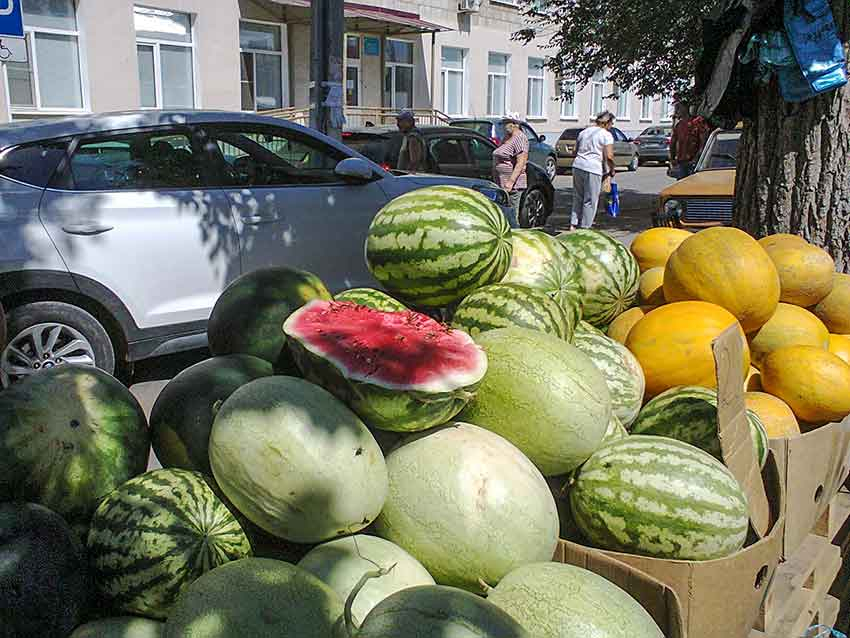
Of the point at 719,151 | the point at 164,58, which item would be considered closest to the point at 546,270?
the point at 719,151

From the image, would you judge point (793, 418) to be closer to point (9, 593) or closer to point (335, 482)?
point (335, 482)

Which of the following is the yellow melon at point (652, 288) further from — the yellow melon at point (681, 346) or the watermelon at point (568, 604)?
the watermelon at point (568, 604)

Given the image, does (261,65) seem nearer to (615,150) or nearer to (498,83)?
(498,83)

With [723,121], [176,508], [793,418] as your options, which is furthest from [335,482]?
[723,121]

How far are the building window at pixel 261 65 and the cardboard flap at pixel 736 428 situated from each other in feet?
72.5

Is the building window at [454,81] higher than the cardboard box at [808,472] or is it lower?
higher

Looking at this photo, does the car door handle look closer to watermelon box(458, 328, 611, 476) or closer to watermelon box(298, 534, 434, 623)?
watermelon box(458, 328, 611, 476)

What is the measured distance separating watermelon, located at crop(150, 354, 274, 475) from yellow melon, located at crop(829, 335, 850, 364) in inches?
98.0

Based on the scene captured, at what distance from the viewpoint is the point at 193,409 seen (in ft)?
6.51

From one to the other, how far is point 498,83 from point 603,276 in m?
30.7

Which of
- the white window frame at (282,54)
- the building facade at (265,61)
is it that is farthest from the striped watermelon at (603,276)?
the white window frame at (282,54)

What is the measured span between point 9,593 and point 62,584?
0.11 metres

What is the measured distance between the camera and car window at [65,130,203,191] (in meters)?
5.32

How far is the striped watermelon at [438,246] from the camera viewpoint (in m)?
2.53
